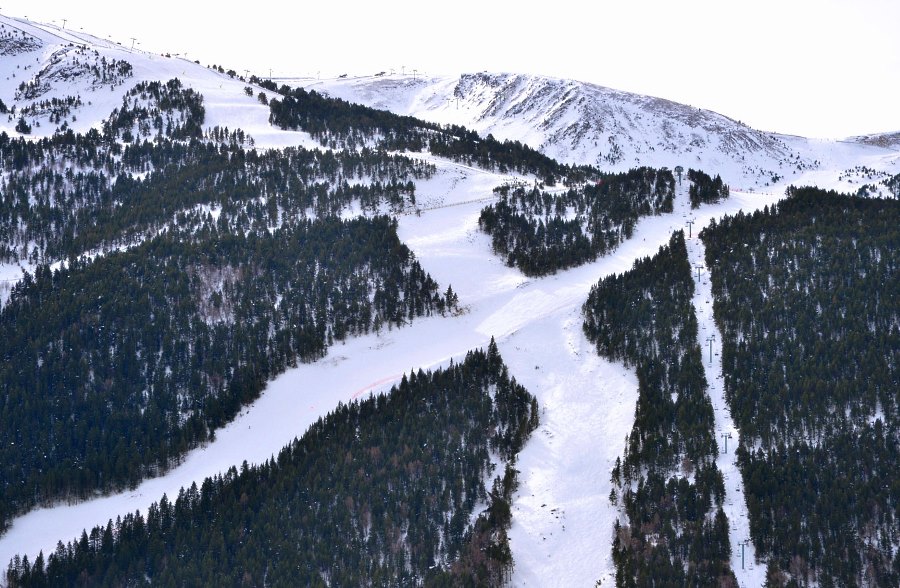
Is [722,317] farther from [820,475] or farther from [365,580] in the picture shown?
[365,580]

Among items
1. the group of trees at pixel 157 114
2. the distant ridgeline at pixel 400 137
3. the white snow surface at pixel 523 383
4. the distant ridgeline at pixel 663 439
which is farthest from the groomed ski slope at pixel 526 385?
the group of trees at pixel 157 114

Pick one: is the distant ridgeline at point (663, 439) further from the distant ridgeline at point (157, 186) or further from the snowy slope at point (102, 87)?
the snowy slope at point (102, 87)

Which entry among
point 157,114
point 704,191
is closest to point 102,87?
point 157,114

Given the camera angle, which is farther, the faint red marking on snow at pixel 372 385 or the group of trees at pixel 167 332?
the faint red marking on snow at pixel 372 385

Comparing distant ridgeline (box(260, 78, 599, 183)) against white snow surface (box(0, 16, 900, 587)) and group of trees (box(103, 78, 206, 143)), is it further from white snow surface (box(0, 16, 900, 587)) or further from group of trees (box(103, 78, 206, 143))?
group of trees (box(103, 78, 206, 143))

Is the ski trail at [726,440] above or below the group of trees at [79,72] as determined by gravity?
below

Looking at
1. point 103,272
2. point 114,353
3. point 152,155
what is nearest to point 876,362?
point 114,353

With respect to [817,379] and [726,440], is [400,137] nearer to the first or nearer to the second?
[817,379]
